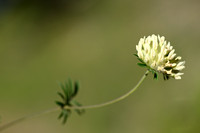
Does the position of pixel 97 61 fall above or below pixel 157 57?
above

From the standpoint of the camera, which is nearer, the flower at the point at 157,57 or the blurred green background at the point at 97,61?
the flower at the point at 157,57

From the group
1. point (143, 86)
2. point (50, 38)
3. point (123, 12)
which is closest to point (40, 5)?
point (50, 38)

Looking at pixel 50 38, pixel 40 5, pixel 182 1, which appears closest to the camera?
pixel 182 1

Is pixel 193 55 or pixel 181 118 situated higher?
pixel 193 55

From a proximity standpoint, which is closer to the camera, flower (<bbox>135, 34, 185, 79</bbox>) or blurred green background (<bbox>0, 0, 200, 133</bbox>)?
flower (<bbox>135, 34, 185, 79</bbox>)

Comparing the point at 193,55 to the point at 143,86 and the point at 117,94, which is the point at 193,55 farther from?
the point at 117,94

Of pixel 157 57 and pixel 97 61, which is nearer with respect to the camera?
pixel 157 57

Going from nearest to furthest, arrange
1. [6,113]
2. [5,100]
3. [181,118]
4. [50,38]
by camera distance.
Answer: [181,118]
[6,113]
[5,100]
[50,38]

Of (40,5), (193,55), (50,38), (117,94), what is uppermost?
(40,5)
